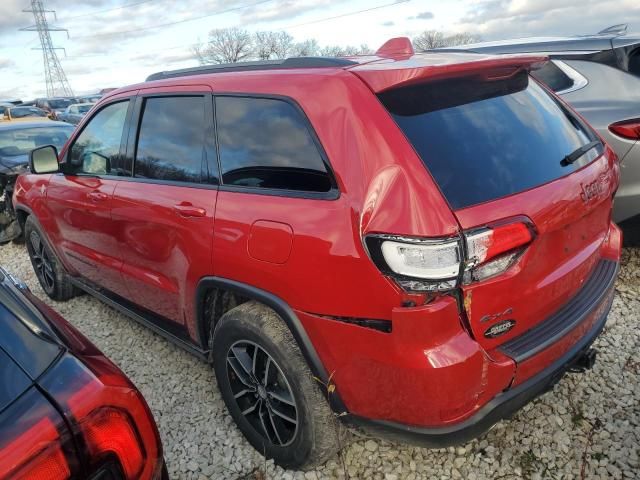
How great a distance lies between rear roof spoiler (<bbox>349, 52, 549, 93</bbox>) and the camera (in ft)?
6.06

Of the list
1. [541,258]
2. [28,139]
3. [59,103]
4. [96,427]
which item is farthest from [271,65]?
[59,103]

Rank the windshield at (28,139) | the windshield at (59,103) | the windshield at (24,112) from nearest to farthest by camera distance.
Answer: the windshield at (28,139) → the windshield at (24,112) → the windshield at (59,103)

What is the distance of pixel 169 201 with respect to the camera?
2508 mm

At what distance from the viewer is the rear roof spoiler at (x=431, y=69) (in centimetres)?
185

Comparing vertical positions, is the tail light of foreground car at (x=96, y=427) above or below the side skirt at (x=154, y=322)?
above

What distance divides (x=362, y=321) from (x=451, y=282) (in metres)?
0.34

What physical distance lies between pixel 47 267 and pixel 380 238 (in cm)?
389

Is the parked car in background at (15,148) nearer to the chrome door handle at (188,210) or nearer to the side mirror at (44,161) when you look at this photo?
the side mirror at (44,161)

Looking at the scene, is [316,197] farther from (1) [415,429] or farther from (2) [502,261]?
(1) [415,429]

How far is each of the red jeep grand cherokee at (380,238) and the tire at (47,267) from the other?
2.13 m

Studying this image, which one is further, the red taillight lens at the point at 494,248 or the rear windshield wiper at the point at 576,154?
the rear windshield wiper at the point at 576,154

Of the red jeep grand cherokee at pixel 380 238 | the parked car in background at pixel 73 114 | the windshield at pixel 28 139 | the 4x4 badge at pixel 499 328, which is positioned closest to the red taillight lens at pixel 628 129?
the red jeep grand cherokee at pixel 380 238

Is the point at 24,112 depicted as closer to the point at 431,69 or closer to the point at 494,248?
the point at 431,69

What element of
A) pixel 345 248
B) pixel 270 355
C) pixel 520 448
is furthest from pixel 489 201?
pixel 520 448
